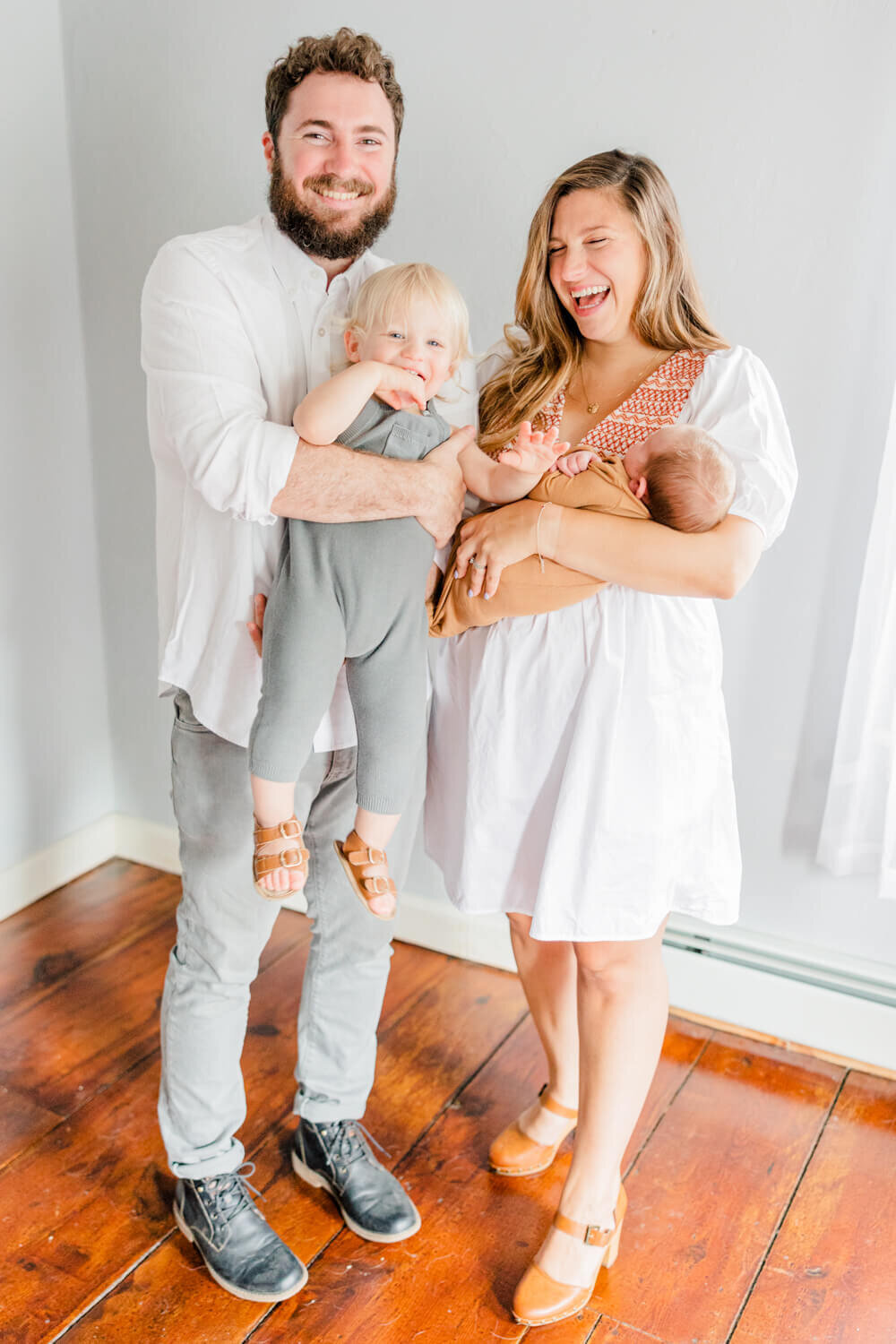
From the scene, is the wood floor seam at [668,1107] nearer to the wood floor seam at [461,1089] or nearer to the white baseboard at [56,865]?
the wood floor seam at [461,1089]

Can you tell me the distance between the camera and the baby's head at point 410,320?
4.94ft

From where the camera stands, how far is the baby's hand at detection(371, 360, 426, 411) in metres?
1.47

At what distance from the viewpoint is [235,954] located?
66.1 inches

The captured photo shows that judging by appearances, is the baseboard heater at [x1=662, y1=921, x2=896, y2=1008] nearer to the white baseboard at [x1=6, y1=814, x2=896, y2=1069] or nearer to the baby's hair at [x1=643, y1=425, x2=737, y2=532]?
the white baseboard at [x1=6, y1=814, x2=896, y2=1069]

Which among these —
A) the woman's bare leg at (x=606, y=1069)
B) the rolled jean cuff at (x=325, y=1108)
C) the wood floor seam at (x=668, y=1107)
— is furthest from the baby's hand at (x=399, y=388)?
the wood floor seam at (x=668, y=1107)

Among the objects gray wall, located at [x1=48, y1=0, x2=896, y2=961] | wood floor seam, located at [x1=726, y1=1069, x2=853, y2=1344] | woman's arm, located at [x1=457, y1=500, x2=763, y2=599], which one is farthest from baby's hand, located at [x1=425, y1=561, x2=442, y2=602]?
wood floor seam, located at [x1=726, y1=1069, x2=853, y2=1344]

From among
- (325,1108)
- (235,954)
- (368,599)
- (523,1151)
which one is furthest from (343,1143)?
(368,599)

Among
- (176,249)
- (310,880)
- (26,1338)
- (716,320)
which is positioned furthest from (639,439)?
(26,1338)

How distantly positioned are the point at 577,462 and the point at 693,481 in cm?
18

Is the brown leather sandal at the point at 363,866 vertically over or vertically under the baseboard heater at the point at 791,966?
over

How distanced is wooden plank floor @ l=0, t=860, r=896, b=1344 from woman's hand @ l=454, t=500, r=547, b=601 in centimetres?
104

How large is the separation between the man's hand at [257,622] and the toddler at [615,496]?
0.87 feet

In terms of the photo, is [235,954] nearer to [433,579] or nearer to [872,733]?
[433,579]

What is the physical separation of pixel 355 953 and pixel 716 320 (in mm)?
1250
